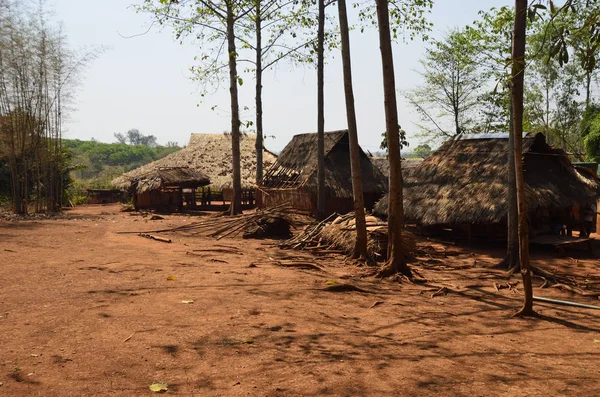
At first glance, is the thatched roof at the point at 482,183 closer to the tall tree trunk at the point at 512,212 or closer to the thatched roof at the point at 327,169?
the tall tree trunk at the point at 512,212

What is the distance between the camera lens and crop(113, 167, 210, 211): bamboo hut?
982 inches

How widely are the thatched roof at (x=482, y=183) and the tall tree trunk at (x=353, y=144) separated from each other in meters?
3.81

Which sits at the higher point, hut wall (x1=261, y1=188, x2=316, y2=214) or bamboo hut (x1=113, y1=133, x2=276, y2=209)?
bamboo hut (x1=113, y1=133, x2=276, y2=209)

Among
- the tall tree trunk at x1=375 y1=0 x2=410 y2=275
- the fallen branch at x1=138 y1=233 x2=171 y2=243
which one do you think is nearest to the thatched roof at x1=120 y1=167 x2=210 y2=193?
the fallen branch at x1=138 y1=233 x2=171 y2=243

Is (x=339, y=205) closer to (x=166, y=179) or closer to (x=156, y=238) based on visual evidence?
(x=156, y=238)

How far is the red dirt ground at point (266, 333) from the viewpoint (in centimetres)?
400

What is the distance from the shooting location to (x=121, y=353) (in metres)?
4.40

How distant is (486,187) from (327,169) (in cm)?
768

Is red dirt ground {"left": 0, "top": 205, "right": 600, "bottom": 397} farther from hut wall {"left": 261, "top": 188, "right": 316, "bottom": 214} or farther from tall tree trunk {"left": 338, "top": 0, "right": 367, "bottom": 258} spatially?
hut wall {"left": 261, "top": 188, "right": 316, "bottom": 214}

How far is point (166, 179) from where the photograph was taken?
2470cm

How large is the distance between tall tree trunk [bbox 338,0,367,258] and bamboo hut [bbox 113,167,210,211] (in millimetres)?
15956

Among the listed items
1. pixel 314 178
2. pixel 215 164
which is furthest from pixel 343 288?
pixel 215 164

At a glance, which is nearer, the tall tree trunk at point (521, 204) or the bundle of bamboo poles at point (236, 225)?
the tall tree trunk at point (521, 204)

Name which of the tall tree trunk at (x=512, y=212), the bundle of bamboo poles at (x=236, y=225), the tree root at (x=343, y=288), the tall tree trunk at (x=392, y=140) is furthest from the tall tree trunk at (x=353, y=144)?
the bundle of bamboo poles at (x=236, y=225)
